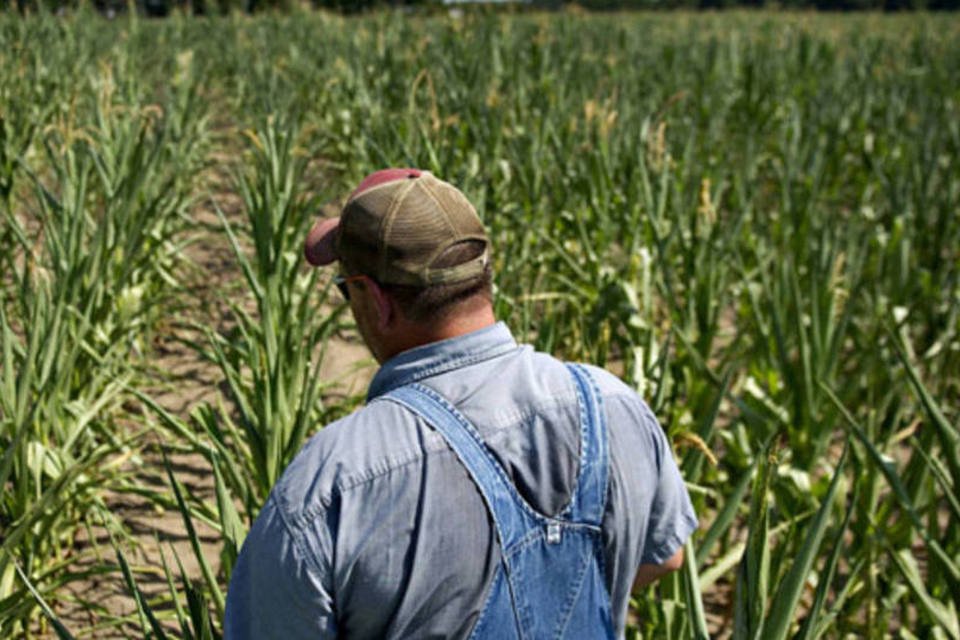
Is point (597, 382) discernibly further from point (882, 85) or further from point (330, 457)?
point (882, 85)

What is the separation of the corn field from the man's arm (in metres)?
0.08

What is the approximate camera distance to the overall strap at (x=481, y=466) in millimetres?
1000

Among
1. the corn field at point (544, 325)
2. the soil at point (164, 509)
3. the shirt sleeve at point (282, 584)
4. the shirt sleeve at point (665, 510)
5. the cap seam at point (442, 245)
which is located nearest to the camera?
the shirt sleeve at point (282, 584)

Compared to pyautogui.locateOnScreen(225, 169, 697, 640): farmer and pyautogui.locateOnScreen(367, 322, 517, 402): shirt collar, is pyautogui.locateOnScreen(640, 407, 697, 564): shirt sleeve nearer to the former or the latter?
pyautogui.locateOnScreen(225, 169, 697, 640): farmer

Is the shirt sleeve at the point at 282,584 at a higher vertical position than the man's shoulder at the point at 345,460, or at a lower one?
lower

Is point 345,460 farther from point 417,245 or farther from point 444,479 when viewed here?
point 417,245

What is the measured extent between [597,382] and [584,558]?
7.2 inches

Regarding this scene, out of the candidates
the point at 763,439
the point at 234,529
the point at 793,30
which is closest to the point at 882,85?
the point at 793,30

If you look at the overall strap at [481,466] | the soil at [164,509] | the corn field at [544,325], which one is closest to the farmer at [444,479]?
the overall strap at [481,466]

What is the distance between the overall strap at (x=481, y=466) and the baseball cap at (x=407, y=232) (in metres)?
0.13

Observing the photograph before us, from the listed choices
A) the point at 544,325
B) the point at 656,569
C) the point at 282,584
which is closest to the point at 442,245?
the point at 282,584

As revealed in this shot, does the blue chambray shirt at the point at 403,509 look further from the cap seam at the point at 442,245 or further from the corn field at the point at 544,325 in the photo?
the corn field at the point at 544,325

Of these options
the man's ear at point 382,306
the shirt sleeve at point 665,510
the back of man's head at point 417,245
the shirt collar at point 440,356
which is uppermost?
the back of man's head at point 417,245

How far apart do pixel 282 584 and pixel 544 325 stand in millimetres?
1137
